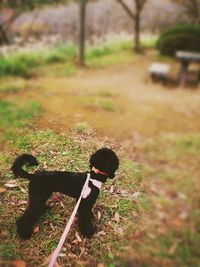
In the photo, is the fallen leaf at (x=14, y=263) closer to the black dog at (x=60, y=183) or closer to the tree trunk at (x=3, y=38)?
the black dog at (x=60, y=183)

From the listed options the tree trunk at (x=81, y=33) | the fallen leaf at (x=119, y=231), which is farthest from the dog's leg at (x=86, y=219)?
the tree trunk at (x=81, y=33)

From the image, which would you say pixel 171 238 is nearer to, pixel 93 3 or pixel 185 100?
pixel 185 100

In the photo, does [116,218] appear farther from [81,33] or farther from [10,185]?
[81,33]

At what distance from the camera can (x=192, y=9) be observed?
15234 mm

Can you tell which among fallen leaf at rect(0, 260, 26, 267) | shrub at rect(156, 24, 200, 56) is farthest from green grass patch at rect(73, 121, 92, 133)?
shrub at rect(156, 24, 200, 56)

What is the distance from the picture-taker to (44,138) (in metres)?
2.65

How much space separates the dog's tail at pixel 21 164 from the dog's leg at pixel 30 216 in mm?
143

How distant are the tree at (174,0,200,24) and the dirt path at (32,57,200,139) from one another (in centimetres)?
493

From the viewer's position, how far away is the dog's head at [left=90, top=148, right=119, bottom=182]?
7.44 ft

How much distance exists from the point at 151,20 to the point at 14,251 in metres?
15.6

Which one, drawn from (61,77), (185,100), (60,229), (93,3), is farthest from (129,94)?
(93,3)

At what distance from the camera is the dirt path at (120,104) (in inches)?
120

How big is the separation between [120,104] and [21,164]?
363 centimetres

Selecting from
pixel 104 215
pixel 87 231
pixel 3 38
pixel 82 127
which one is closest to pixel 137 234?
pixel 104 215
